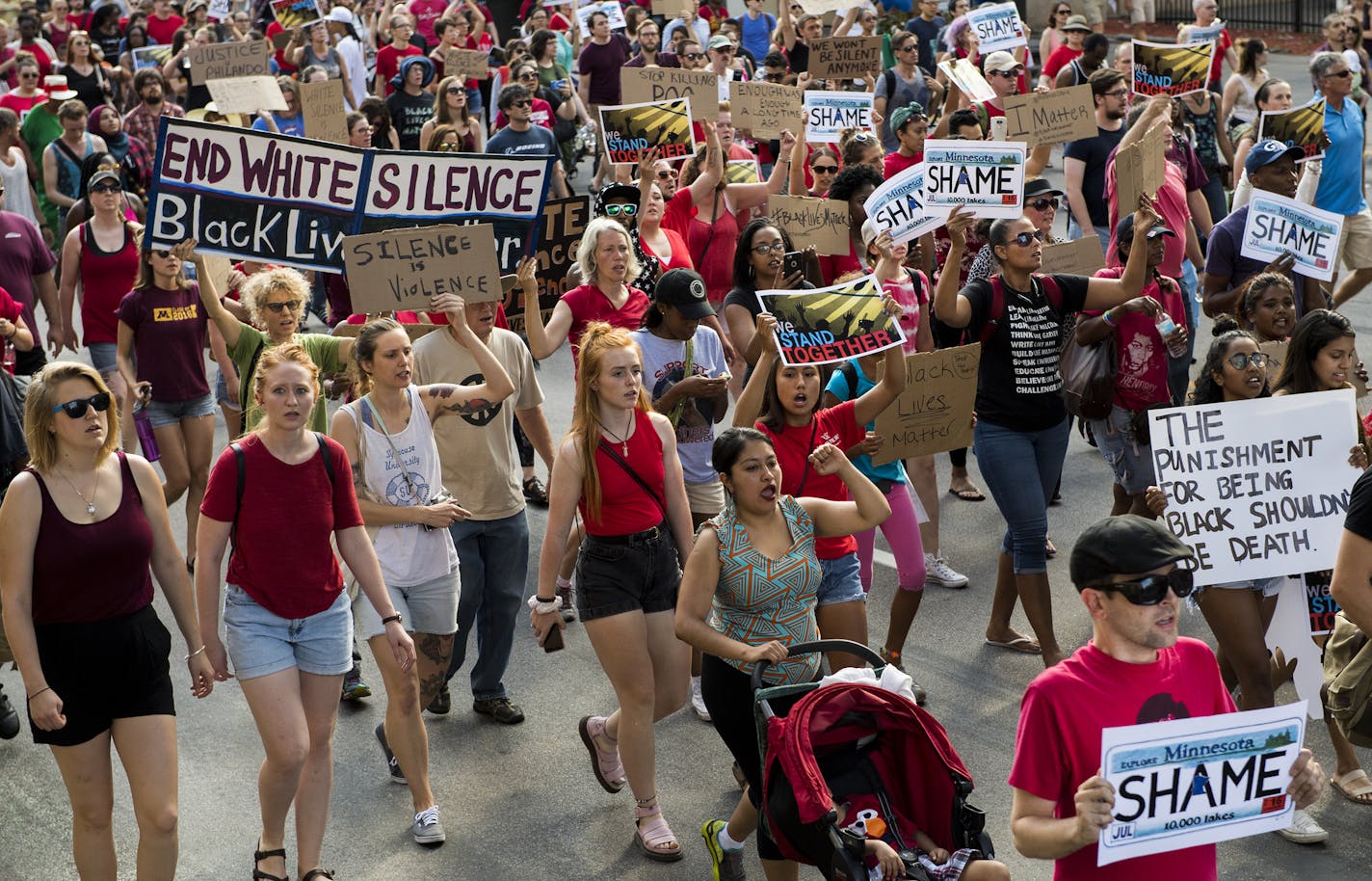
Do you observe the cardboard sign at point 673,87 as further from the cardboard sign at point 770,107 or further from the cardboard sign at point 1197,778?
the cardboard sign at point 1197,778

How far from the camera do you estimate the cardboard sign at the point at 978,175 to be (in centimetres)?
939

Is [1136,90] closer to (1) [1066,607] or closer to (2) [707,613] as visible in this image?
(1) [1066,607]

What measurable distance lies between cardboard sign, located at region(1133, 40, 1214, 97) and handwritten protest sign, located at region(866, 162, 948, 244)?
5072 mm

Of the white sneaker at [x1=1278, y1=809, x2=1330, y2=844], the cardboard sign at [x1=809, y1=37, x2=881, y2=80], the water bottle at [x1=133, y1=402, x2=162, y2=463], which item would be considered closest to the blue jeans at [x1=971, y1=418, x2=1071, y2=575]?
the white sneaker at [x1=1278, y1=809, x2=1330, y2=844]

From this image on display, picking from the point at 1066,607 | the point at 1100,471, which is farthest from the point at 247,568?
the point at 1100,471

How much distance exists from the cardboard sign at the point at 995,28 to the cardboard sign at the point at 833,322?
9.60 meters

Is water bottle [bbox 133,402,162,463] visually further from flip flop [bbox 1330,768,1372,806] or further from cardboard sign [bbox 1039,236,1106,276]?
flip flop [bbox 1330,768,1372,806]

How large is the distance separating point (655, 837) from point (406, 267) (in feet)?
8.75

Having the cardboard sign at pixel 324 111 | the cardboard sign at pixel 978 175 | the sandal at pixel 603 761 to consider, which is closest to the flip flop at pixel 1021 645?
the sandal at pixel 603 761

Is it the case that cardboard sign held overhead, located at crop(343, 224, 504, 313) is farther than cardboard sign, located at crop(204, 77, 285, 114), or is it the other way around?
cardboard sign, located at crop(204, 77, 285, 114)

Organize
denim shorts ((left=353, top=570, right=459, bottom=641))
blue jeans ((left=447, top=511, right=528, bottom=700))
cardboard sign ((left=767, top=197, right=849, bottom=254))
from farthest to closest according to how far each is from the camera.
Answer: cardboard sign ((left=767, top=197, right=849, bottom=254)) → blue jeans ((left=447, top=511, right=528, bottom=700)) → denim shorts ((left=353, top=570, right=459, bottom=641))

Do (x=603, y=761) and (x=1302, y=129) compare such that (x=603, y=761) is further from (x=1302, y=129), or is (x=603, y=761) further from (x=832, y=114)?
(x=832, y=114)

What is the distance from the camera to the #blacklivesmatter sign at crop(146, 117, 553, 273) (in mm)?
7922

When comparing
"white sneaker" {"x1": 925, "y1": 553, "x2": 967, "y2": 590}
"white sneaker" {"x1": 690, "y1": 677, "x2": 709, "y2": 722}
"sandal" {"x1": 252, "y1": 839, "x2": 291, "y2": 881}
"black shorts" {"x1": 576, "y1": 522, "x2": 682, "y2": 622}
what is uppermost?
"black shorts" {"x1": 576, "y1": 522, "x2": 682, "y2": 622}
